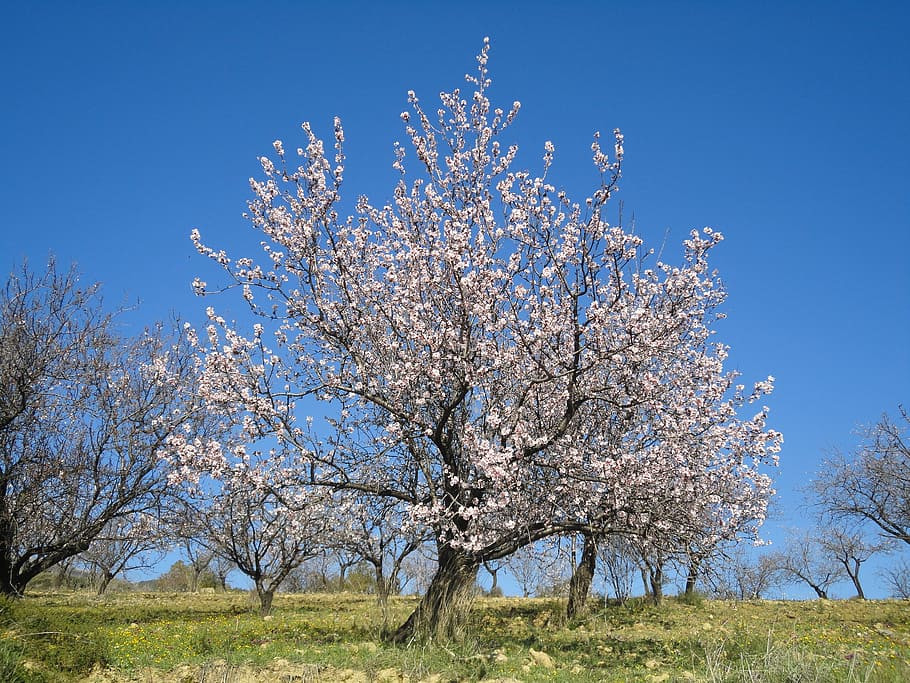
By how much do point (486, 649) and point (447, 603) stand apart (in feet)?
3.36

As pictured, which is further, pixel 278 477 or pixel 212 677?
pixel 278 477

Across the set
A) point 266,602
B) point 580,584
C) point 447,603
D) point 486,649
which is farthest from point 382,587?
point 486,649

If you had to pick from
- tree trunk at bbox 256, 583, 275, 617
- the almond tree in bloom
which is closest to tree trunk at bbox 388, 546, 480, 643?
the almond tree in bloom

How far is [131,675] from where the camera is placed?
9.40 metres

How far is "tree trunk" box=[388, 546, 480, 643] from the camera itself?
11523 mm

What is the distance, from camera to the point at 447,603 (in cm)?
1162

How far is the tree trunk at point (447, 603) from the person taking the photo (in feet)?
37.8

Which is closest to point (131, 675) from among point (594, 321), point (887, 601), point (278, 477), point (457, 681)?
point (278, 477)

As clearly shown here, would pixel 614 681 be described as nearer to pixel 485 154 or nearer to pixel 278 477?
pixel 278 477

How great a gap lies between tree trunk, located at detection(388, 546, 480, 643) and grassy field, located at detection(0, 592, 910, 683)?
19.2 inches

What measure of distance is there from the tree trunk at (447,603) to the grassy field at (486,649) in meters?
0.49

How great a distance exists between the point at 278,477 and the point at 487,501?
371 cm

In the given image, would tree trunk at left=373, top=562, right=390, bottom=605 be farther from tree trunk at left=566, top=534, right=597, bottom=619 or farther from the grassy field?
tree trunk at left=566, top=534, right=597, bottom=619

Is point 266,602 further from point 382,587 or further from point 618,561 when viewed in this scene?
point 618,561
